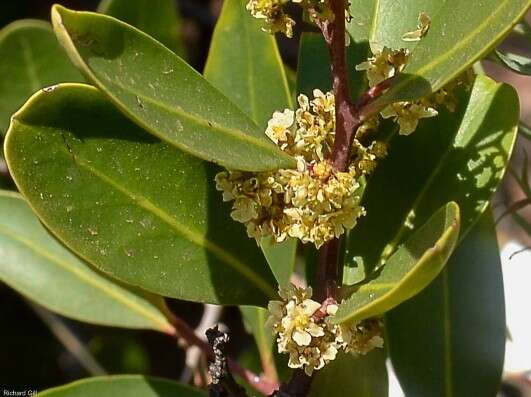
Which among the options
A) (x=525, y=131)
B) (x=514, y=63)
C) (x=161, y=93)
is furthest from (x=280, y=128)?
(x=525, y=131)

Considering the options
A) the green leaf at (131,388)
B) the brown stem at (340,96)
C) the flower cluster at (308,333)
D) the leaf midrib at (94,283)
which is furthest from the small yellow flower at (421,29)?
the leaf midrib at (94,283)

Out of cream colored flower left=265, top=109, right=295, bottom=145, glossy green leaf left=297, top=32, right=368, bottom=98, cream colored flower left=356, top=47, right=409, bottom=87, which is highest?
cream colored flower left=356, top=47, right=409, bottom=87

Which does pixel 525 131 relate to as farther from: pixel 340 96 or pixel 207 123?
pixel 207 123

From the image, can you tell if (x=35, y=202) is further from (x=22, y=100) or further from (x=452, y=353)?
(x=22, y=100)

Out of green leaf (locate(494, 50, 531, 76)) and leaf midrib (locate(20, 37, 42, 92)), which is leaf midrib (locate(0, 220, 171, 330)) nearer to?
leaf midrib (locate(20, 37, 42, 92))

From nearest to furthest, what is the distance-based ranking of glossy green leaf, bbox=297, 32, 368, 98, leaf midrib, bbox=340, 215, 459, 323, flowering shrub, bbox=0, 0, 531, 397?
leaf midrib, bbox=340, 215, 459, 323 < flowering shrub, bbox=0, 0, 531, 397 < glossy green leaf, bbox=297, 32, 368, 98

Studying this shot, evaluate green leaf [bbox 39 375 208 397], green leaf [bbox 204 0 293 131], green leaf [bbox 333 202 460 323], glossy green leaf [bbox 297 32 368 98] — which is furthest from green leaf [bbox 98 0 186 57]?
green leaf [bbox 333 202 460 323]

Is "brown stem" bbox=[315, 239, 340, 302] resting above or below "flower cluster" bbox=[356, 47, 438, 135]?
below
